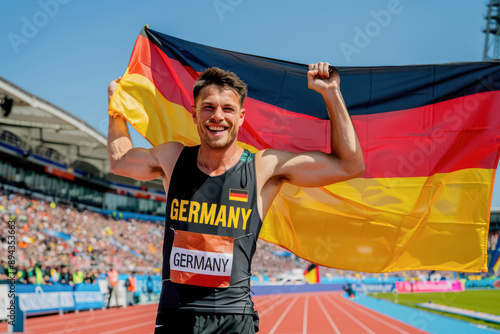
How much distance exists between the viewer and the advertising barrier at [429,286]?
128ft

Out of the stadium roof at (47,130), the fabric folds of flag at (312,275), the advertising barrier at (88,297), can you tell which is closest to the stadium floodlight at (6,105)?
the stadium roof at (47,130)

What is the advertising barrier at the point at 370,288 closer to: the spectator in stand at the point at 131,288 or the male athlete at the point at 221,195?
the spectator in stand at the point at 131,288

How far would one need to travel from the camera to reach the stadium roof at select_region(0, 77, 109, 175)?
22.8 metres

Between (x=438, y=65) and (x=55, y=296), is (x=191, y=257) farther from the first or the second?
(x=55, y=296)

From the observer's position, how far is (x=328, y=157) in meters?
→ 2.92

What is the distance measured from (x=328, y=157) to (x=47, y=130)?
27.1 metres

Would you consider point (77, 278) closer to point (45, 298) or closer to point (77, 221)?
point (45, 298)

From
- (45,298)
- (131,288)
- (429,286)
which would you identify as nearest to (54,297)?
(45,298)

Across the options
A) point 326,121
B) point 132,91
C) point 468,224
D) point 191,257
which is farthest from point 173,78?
point 468,224

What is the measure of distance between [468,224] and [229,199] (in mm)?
2220

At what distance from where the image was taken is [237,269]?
106 inches

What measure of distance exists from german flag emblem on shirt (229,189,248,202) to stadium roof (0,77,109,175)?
2103 cm

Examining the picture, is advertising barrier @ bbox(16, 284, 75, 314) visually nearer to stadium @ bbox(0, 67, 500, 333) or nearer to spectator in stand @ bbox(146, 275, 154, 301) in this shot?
stadium @ bbox(0, 67, 500, 333)

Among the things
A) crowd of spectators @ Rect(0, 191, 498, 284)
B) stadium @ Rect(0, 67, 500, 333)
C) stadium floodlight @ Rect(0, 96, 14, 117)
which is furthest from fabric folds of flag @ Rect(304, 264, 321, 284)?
stadium floodlight @ Rect(0, 96, 14, 117)
